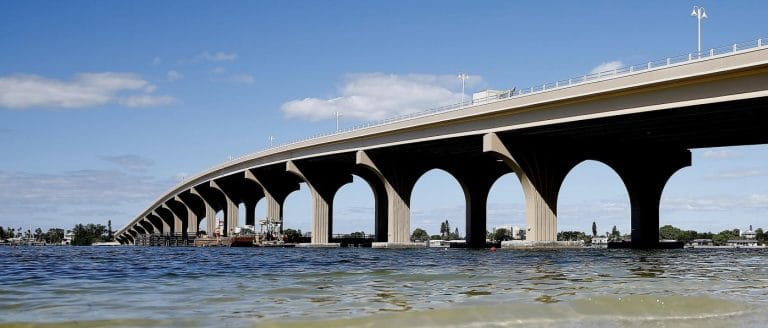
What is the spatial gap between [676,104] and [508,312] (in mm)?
40116

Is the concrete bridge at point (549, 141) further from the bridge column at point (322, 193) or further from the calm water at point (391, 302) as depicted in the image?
the calm water at point (391, 302)

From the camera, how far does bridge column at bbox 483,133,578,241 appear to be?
7156 centimetres

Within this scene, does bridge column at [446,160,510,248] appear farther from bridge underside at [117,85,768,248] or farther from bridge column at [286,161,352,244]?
bridge column at [286,161,352,244]

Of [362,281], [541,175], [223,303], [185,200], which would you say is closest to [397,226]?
[541,175]

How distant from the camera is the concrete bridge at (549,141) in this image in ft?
163

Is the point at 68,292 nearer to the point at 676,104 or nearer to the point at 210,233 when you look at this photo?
the point at 676,104

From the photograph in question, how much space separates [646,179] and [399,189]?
27.2 metres

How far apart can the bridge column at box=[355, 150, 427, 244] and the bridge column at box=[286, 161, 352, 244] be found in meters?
16.5

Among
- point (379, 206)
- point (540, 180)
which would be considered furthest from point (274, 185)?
point (540, 180)

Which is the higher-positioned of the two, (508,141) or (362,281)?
(508,141)

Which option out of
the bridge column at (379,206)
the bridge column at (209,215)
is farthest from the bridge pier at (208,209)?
the bridge column at (379,206)

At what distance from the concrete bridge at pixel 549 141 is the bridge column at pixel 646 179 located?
11 centimetres

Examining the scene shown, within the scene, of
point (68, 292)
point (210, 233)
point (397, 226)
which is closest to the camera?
point (68, 292)

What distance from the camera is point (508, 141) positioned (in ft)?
226
